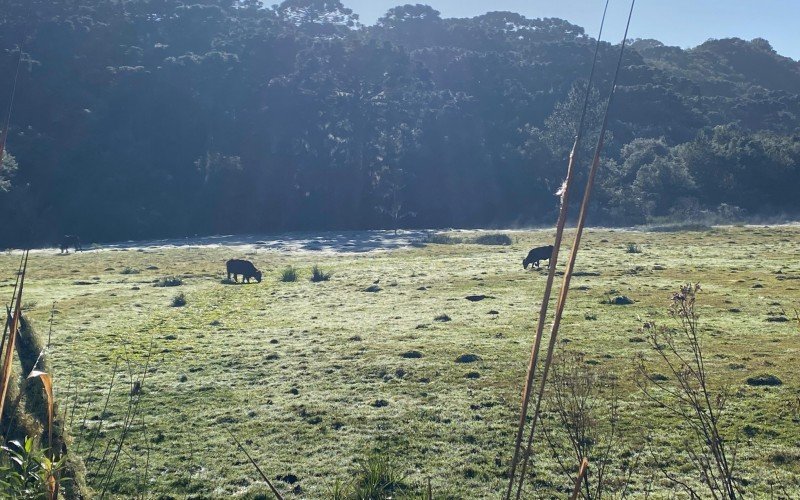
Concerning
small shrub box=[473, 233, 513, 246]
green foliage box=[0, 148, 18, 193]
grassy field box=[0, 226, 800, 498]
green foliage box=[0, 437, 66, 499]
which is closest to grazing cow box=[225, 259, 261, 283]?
grassy field box=[0, 226, 800, 498]

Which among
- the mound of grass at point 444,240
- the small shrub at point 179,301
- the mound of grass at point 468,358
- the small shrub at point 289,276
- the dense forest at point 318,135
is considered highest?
the dense forest at point 318,135

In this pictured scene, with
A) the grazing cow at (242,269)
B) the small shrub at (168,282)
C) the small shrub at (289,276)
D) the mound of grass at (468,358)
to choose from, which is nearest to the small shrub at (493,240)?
the small shrub at (289,276)

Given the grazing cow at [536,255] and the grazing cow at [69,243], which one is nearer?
the grazing cow at [536,255]

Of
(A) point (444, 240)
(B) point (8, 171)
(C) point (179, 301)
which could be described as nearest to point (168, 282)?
(C) point (179, 301)

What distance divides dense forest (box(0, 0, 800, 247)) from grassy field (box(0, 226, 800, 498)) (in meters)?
32.0

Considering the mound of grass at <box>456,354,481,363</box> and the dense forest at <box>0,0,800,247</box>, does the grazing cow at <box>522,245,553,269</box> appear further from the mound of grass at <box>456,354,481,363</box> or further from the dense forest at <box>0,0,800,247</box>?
the dense forest at <box>0,0,800,247</box>

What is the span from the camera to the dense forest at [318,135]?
60.0 m

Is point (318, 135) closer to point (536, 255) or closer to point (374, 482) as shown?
point (536, 255)

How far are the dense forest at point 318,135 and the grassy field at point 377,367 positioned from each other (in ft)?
105

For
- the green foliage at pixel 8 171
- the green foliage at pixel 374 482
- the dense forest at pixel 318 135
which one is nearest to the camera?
the green foliage at pixel 374 482

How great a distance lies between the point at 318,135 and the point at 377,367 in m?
57.5

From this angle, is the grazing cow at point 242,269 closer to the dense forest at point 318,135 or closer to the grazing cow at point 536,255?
the grazing cow at point 536,255

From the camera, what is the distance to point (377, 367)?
14711 millimetres

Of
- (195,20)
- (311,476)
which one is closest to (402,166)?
(195,20)
